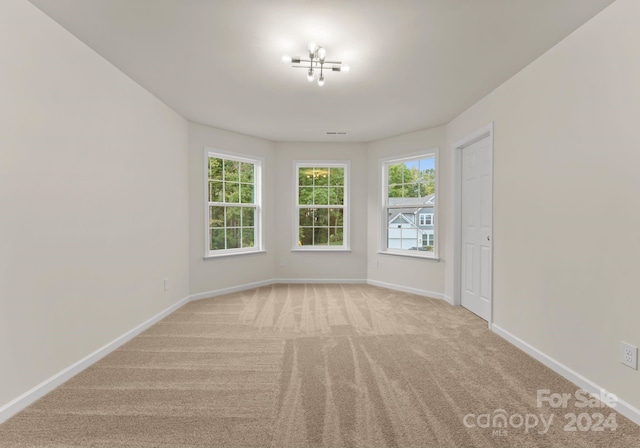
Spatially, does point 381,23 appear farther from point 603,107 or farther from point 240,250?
point 240,250

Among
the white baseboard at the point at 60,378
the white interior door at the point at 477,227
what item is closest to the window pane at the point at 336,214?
the white interior door at the point at 477,227

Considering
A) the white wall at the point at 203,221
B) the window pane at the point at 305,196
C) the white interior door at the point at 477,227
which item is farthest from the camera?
the window pane at the point at 305,196

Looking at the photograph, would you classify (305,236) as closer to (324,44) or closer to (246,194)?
(246,194)

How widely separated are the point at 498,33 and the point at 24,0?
3.13 meters

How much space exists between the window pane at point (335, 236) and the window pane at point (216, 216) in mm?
1965

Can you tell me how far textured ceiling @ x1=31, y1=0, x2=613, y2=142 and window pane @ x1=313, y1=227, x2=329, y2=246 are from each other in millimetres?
2530

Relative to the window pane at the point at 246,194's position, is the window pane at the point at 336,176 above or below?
above

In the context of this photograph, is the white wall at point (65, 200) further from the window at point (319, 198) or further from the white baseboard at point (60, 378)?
the window at point (319, 198)

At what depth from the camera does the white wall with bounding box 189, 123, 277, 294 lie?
15.2 ft

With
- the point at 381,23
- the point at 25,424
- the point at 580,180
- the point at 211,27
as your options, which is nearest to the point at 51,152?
the point at 211,27

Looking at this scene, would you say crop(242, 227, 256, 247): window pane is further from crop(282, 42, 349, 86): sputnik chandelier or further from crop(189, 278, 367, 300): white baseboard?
crop(282, 42, 349, 86): sputnik chandelier

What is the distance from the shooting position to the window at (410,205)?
5.02 metres

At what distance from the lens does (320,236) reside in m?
5.93

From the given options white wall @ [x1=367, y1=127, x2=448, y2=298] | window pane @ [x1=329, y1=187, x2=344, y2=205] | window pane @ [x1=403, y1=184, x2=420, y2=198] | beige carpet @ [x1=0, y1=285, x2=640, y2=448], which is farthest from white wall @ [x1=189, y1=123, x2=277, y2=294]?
window pane @ [x1=403, y1=184, x2=420, y2=198]
